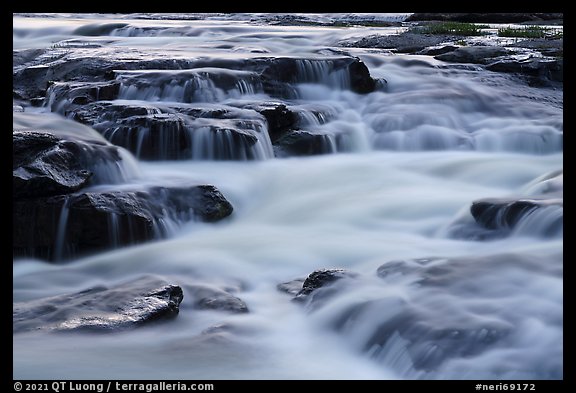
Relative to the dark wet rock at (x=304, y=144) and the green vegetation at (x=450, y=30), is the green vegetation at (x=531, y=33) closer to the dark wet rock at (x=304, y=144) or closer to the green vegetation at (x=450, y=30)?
the green vegetation at (x=450, y=30)

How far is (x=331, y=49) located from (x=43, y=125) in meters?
8.28

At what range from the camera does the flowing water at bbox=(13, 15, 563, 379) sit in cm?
516

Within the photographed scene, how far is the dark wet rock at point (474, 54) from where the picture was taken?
16.2 m

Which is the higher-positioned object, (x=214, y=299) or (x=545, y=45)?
(x=545, y=45)

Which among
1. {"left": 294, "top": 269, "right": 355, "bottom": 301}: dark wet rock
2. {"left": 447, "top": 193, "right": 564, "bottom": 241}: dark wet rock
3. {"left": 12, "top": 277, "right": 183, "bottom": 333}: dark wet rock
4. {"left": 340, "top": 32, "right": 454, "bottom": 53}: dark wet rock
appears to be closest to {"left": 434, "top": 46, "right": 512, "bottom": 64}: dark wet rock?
{"left": 340, "top": 32, "right": 454, "bottom": 53}: dark wet rock

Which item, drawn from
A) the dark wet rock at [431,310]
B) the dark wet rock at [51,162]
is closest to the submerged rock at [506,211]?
the dark wet rock at [431,310]

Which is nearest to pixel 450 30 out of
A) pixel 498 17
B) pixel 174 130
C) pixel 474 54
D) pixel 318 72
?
pixel 474 54

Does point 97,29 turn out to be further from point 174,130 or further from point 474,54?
point 174,130

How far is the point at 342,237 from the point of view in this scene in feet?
27.1

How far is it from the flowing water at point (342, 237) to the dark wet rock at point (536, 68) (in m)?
0.42

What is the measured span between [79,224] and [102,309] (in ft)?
6.71

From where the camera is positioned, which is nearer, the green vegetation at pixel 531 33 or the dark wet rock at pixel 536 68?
the dark wet rock at pixel 536 68

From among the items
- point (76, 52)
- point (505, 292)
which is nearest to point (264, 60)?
point (76, 52)

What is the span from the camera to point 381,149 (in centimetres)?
1202
